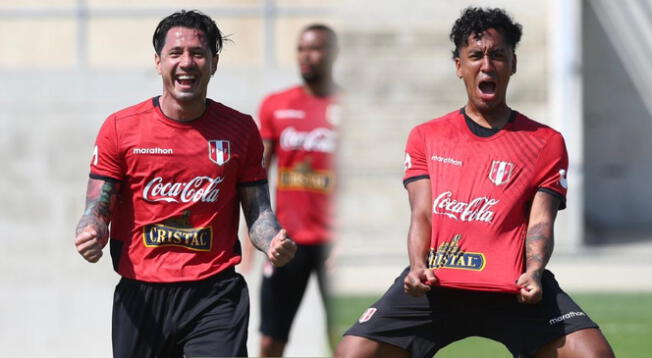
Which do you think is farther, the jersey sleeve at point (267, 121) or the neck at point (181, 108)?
the jersey sleeve at point (267, 121)

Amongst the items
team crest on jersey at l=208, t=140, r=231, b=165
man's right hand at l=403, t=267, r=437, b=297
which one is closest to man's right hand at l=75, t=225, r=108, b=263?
team crest on jersey at l=208, t=140, r=231, b=165

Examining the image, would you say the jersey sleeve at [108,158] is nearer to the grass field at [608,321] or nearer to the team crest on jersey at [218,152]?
the team crest on jersey at [218,152]

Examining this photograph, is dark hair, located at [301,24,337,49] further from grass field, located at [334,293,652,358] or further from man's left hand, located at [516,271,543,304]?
man's left hand, located at [516,271,543,304]

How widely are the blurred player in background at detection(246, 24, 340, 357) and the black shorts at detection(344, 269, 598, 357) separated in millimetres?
2761

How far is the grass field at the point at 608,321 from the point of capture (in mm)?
8634

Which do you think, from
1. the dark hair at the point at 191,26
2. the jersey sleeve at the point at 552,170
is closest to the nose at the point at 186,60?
the dark hair at the point at 191,26

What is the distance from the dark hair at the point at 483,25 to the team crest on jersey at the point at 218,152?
1048mm

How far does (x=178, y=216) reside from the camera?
15.3 feet

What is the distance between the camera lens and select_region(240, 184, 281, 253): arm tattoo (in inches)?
187

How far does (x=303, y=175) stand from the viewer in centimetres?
748

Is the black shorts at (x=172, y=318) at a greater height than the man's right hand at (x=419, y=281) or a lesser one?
lesser

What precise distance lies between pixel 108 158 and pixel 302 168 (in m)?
2.93

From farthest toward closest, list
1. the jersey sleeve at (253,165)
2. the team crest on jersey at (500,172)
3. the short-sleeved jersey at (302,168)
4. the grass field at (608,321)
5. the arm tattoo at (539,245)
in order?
the grass field at (608,321), the short-sleeved jersey at (302,168), the jersey sleeve at (253,165), the team crest on jersey at (500,172), the arm tattoo at (539,245)

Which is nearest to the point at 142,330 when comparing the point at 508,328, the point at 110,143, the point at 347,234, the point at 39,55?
the point at 110,143
